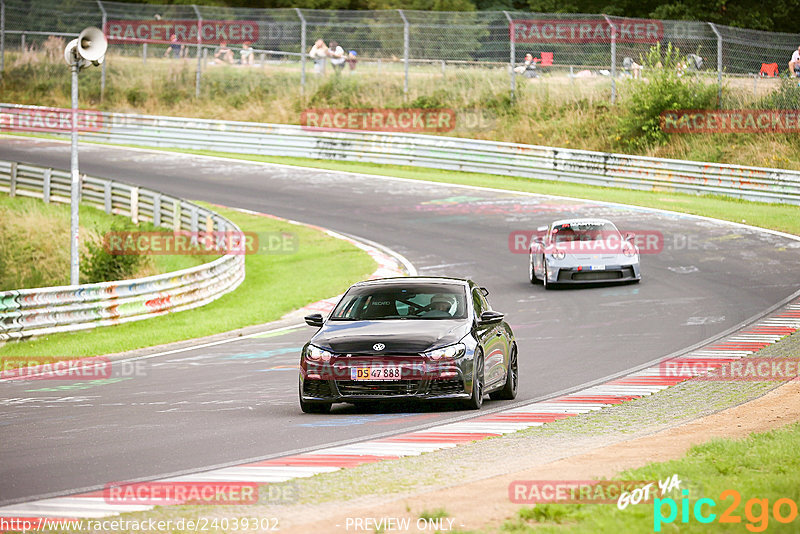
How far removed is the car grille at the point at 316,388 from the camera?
440 inches

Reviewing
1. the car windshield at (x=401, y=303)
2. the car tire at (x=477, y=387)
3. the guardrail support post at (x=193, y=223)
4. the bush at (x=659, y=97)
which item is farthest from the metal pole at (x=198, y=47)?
the car tire at (x=477, y=387)

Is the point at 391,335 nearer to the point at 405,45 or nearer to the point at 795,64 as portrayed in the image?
the point at 795,64

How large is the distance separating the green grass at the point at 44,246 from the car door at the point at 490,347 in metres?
15.3

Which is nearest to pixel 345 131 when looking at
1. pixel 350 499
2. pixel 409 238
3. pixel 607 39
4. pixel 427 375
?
pixel 607 39

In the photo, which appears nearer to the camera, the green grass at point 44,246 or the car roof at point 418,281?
the car roof at point 418,281

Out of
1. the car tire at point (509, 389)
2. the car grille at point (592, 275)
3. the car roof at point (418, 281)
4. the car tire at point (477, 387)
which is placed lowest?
the car grille at point (592, 275)

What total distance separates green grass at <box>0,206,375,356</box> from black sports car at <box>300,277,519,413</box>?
6.87 m

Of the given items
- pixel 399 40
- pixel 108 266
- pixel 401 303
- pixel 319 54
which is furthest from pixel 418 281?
pixel 319 54

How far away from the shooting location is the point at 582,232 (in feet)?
76.3

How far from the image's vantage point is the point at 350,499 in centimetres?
730

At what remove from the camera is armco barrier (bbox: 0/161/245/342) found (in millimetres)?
18141

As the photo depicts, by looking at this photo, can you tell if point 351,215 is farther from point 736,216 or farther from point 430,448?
point 430,448

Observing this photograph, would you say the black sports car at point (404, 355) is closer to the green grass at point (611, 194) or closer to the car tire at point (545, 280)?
the car tire at point (545, 280)

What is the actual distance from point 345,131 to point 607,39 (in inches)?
396
